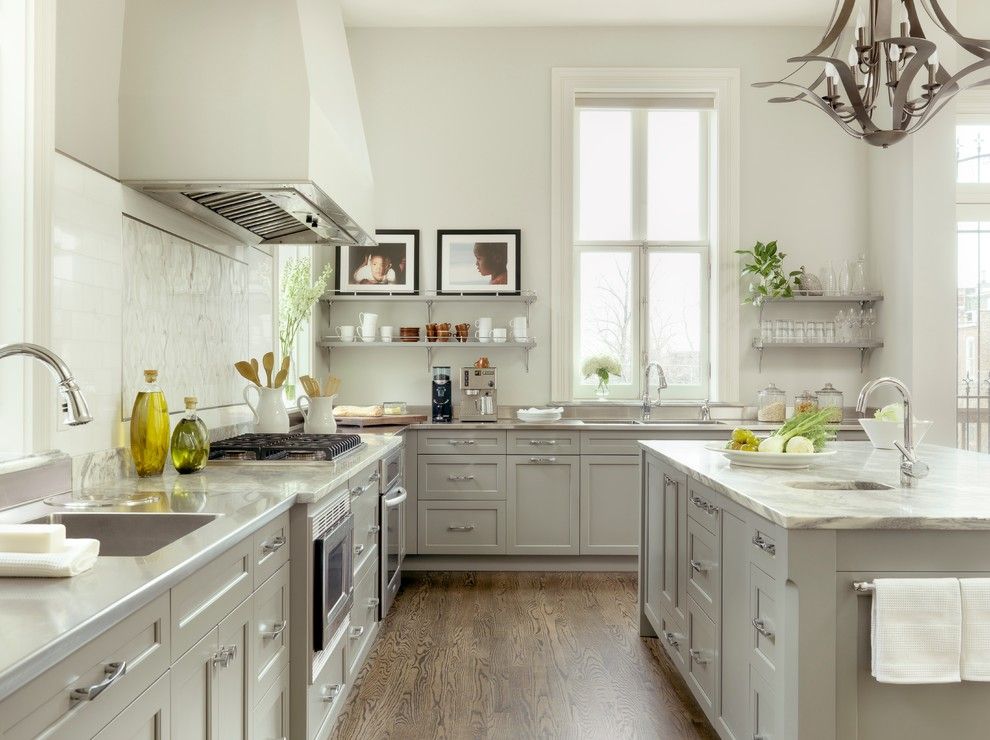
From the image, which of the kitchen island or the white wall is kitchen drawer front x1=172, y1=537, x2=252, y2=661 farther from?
the white wall

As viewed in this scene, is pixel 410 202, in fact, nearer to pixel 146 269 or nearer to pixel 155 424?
pixel 146 269

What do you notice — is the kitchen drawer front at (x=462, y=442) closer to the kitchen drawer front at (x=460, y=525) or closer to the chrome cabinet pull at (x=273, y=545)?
the kitchen drawer front at (x=460, y=525)

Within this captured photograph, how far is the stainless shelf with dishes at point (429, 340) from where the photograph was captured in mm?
4910

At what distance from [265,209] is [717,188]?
328 cm

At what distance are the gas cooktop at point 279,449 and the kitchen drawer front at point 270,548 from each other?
61cm

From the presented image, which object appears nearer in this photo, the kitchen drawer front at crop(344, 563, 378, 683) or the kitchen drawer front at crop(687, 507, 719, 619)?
the kitchen drawer front at crop(687, 507, 719, 619)

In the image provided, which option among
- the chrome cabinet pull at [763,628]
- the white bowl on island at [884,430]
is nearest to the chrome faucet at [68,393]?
the chrome cabinet pull at [763,628]

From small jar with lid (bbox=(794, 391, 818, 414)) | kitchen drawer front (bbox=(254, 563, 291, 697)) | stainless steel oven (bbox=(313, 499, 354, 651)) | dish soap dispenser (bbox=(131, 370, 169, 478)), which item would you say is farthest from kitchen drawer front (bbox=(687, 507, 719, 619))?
small jar with lid (bbox=(794, 391, 818, 414))

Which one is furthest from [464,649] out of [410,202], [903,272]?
[903,272]

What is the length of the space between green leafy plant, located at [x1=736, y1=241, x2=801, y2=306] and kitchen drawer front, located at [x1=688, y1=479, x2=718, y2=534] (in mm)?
2626

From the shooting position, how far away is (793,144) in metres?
5.10

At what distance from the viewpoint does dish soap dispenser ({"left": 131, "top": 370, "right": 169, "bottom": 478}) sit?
2.34 meters

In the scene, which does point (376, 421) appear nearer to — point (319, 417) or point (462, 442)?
point (462, 442)

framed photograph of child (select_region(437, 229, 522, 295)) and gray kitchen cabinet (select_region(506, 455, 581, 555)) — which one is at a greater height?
framed photograph of child (select_region(437, 229, 522, 295))
